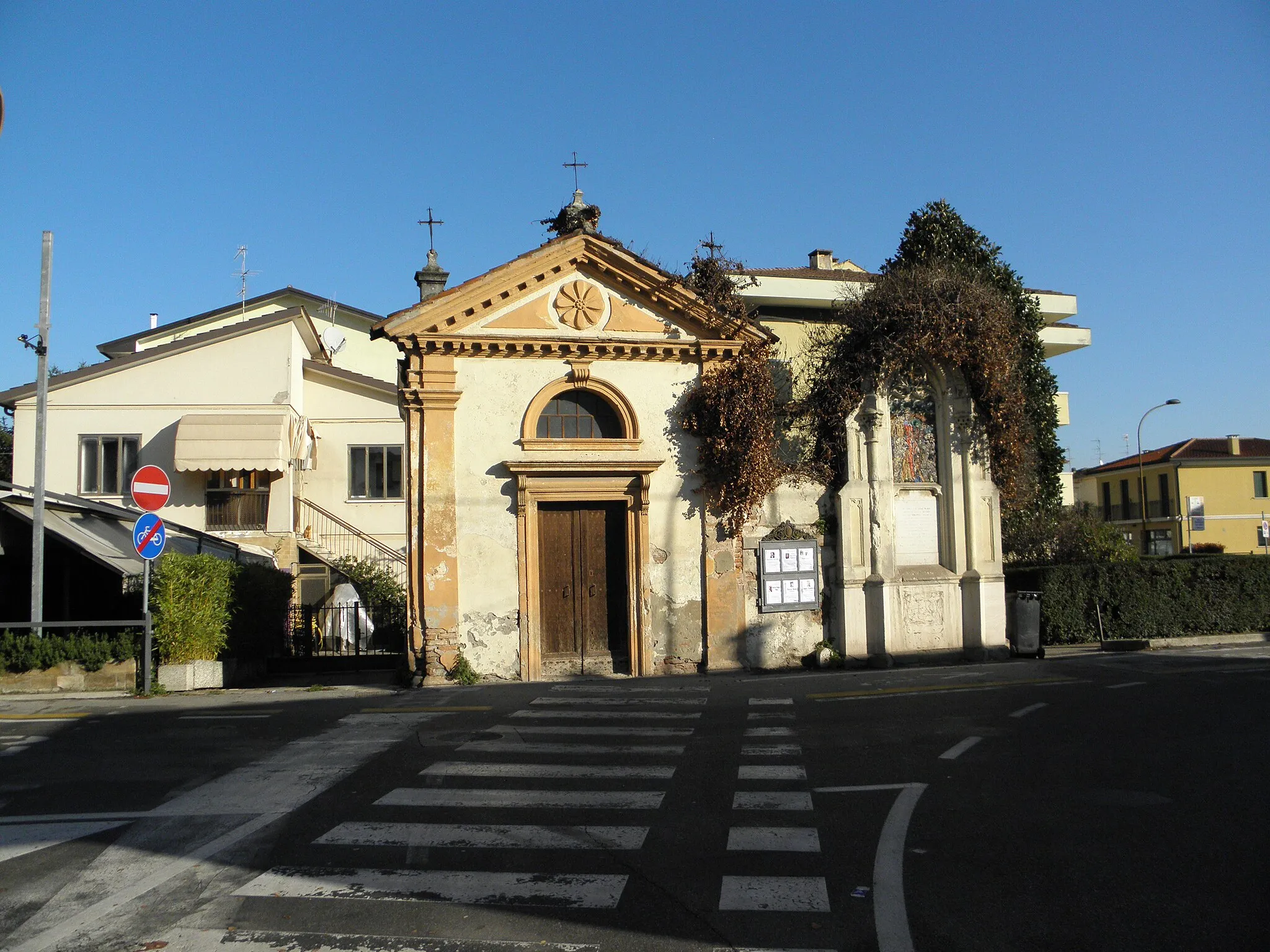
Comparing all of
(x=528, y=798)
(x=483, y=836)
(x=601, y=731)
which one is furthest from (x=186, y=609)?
(x=483, y=836)

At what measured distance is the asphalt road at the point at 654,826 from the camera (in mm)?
5098

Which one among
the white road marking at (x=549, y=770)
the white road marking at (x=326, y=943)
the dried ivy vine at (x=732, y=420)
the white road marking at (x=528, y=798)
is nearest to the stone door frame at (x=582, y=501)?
the dried ivy vine at (x=732, y=420)

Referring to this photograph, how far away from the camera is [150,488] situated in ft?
47.4

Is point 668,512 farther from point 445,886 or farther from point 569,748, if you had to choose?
point 445,886

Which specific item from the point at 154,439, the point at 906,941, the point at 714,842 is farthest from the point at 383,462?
the point at 906,941

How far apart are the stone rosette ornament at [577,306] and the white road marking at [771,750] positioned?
8.33 metres

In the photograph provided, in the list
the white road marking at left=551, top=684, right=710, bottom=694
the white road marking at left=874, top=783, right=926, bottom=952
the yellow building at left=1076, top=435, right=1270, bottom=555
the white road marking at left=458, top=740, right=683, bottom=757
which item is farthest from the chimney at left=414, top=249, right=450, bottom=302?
the yellow building at left=1076, top=435, right=1270, bottom=555

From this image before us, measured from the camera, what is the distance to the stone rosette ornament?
15.8m

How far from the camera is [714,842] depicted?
6387mm

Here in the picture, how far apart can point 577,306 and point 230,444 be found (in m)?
13.1

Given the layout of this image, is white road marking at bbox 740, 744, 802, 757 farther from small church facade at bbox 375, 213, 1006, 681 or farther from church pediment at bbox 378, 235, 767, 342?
church pediment at bbox 378, 235, 767, 342

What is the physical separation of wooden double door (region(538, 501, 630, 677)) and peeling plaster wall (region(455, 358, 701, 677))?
1.75 feet

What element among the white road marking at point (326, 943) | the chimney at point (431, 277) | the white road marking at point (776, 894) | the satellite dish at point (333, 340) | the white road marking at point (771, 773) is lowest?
the white road marking at point (326, 943)

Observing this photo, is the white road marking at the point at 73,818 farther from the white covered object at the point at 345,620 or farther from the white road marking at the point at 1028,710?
the white covered object at the point at 345,620
